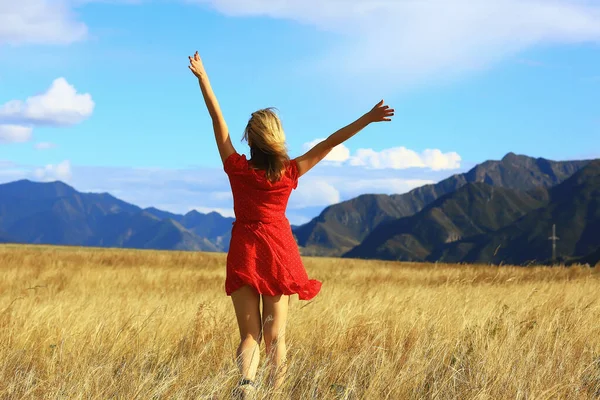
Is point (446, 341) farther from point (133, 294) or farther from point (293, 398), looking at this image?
point (133, 294)

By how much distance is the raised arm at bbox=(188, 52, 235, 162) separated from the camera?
464 centimetres

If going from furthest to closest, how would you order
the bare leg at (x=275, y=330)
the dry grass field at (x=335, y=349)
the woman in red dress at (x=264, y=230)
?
the bare leg at (x=275, y=330) → the woman in red dress at (x=264, y=230) → the dry grass field at (x=335, y=349)

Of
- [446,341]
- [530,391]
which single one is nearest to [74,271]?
[446,341]

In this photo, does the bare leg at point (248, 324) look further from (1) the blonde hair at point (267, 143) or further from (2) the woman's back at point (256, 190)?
(1) the blonde hair at point (267, 143)

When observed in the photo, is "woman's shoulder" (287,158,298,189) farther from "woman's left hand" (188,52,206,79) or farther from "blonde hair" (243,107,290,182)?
"woman's left hand" (188,52,206,79)

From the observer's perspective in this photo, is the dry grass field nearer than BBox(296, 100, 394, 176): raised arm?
Yes

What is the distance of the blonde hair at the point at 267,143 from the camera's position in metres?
4.41

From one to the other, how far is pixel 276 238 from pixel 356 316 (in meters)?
3.48

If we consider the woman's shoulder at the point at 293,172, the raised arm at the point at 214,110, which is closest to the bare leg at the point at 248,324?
the woman's shoulder at the point at 293,172

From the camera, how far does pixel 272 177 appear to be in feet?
14.9

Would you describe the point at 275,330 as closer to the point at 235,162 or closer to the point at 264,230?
the point at 264,230

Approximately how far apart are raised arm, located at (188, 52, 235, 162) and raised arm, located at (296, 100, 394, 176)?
54 centimetres

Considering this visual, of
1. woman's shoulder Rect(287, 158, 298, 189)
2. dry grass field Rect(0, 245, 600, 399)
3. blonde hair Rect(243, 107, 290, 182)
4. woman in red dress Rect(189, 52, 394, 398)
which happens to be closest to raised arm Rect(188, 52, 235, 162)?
woman in red dress Rect(189, 52, 394, 398)

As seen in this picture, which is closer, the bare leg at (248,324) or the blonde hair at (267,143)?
the blonde hair at (267,143)
